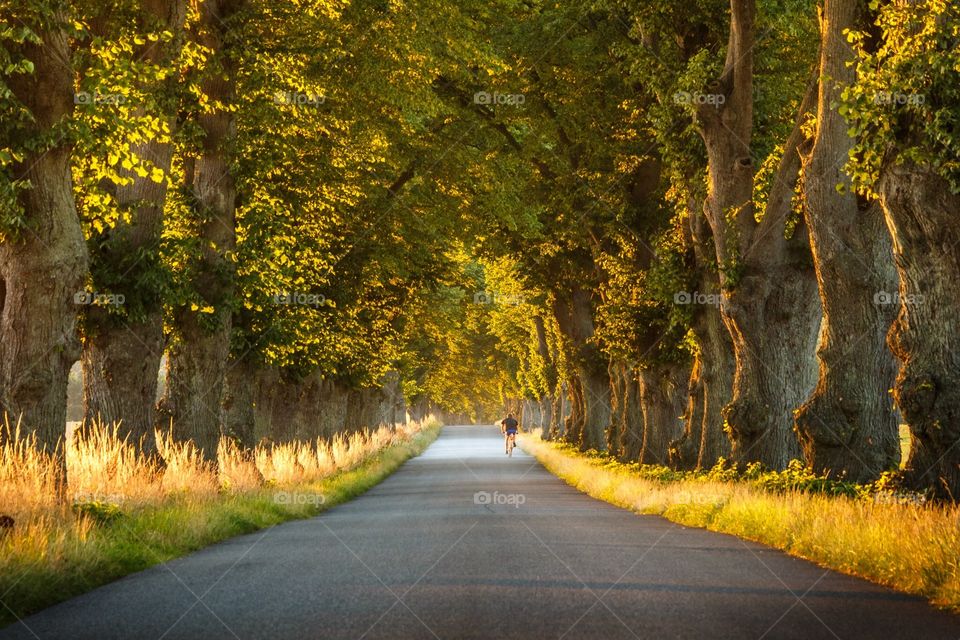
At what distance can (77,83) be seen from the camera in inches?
580

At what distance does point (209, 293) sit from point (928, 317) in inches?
502

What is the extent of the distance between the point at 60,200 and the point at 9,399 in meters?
2.32

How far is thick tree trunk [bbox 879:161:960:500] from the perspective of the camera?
11.3 meters

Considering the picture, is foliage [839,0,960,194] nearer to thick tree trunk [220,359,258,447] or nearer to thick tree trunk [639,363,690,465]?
thick tree trunk [220,359,258,447]

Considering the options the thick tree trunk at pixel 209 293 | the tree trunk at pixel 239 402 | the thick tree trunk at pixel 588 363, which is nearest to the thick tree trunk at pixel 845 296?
the thick tree trunk at pixel 209 293

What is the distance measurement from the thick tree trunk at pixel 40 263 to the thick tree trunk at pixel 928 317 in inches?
358

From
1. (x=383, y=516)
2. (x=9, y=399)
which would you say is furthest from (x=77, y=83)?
(x=383, y=516)

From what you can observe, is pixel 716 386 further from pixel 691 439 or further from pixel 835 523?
pixel 835 523

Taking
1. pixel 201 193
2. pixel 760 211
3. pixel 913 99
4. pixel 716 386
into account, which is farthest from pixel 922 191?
pixel 201 193

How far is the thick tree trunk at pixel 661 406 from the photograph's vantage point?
3036 centimetres

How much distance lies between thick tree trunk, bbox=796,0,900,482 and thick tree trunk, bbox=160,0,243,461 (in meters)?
10.1

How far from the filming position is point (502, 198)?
2881 centimetres

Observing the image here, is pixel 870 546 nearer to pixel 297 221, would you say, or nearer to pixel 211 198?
pixel 211 198

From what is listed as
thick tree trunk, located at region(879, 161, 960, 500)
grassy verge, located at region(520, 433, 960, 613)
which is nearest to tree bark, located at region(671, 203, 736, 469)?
grassy verge, located at region(520, 433, 960, 613)
